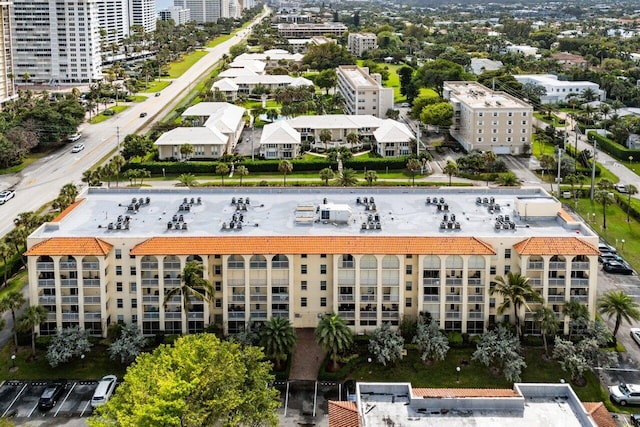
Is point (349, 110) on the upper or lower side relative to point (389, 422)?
upper

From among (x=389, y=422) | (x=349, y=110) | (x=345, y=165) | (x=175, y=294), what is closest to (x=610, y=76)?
(x=349, y=110)

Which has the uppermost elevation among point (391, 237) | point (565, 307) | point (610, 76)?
point (610, 76)

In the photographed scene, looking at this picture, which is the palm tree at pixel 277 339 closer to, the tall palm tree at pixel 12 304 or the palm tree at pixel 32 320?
the palm tree at pixel 32 320

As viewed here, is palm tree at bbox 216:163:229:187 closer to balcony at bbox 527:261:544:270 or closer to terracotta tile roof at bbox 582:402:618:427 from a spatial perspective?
balcony at bbox 527:261:544:270

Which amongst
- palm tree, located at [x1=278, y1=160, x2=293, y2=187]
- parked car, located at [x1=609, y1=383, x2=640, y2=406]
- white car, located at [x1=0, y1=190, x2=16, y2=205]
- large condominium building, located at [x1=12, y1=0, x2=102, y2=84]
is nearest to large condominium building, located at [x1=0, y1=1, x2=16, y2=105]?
large condominium building, located at [x1=12, y1=0, x2=102, y2=84]

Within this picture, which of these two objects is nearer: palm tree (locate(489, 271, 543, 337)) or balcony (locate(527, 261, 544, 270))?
palm tree (locate(489, 271, 543, 337))

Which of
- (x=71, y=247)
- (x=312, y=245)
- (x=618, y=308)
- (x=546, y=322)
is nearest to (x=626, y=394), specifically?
(x=546, y=322)

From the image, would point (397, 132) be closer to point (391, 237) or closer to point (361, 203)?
point (361, 203)
